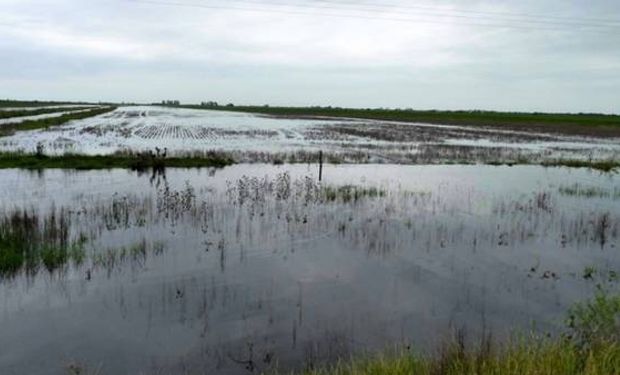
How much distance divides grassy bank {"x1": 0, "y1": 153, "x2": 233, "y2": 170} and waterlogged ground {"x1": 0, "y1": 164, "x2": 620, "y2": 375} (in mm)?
3988

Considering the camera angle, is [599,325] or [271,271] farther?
[271,271]

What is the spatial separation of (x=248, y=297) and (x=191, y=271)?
1.53 m

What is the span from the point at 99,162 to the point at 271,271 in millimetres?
14984

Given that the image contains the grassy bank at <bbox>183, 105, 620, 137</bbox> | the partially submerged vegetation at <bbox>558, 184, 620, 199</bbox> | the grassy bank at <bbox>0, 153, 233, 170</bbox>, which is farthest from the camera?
the grassy bank at <bbox>183, 105, 620, 137</bbox>

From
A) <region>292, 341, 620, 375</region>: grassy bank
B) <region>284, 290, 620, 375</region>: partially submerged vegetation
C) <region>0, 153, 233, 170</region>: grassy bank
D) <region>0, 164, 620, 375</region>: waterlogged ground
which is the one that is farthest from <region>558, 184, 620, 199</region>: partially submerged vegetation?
<region>292, 341, 620, 375</region>: grassy bank

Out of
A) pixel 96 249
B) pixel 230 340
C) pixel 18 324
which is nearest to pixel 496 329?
pixel 230 340

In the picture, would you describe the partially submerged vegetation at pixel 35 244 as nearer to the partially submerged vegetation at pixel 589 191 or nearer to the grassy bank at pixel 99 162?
the grassy bank at pixel 99 162

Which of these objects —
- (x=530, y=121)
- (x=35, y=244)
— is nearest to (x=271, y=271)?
(x=35, y=244)

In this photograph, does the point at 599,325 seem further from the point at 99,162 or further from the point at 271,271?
the point at 99,162

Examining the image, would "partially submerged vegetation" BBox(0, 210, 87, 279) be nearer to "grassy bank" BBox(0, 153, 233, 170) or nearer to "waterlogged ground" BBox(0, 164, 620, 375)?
"waterlogged ground" BBox(0, 164, 620, 375)

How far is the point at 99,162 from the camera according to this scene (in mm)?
22234

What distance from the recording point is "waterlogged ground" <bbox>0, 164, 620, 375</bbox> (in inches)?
277

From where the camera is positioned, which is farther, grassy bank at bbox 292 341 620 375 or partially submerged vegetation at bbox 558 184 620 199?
partially submerged vegetation at bbox 558 184 620 199

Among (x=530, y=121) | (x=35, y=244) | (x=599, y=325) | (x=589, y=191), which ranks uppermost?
(x=530, y=121)
